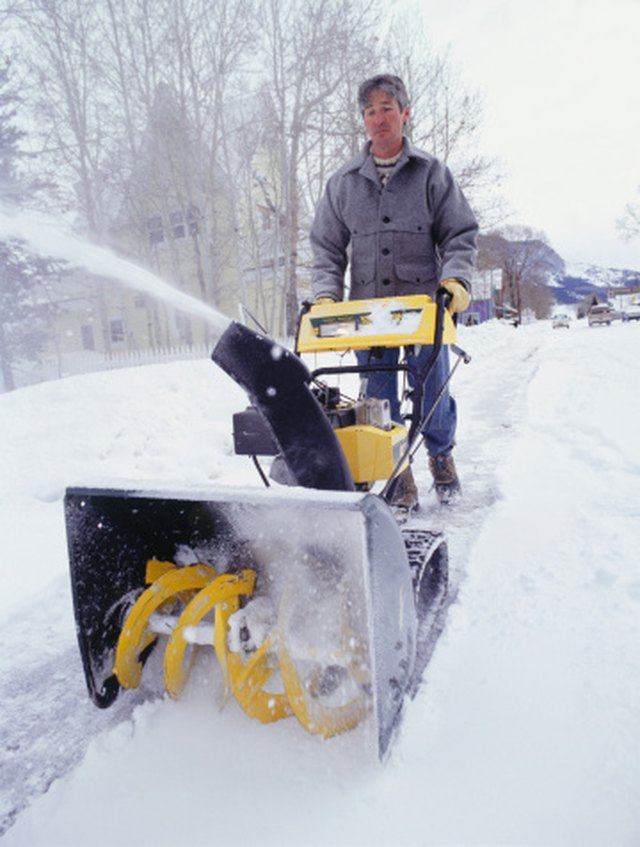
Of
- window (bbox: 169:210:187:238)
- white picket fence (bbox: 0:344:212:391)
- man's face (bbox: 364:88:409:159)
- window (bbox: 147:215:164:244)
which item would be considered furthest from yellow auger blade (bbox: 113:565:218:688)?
window (bbox: 147:215:164:244)

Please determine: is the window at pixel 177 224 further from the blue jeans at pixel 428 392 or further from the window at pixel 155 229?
the blue jeans at pixel 428 392

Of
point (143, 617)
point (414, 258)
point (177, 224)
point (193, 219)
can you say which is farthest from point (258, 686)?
point (177, 224)

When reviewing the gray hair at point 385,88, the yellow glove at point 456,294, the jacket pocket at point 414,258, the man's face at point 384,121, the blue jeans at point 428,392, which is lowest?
the blue jeans at point 428,392

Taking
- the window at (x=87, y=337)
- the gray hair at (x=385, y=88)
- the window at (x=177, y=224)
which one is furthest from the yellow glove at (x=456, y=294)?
the window at (x=87, y=337)

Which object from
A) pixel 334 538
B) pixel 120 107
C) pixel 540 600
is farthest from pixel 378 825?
pixel 120 107

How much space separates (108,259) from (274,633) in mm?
2882

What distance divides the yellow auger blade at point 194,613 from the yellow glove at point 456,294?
1.49 metres

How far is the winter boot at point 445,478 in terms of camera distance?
3.36 m

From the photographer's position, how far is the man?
9.00 feet

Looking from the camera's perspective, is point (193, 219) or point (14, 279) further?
point (14, 279)

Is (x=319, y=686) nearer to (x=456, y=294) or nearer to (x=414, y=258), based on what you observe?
(x=456, y=294)

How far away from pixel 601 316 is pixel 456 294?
42.1m

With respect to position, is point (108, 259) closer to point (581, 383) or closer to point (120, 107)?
point (581, 383)

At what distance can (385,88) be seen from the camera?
2.62 metres
